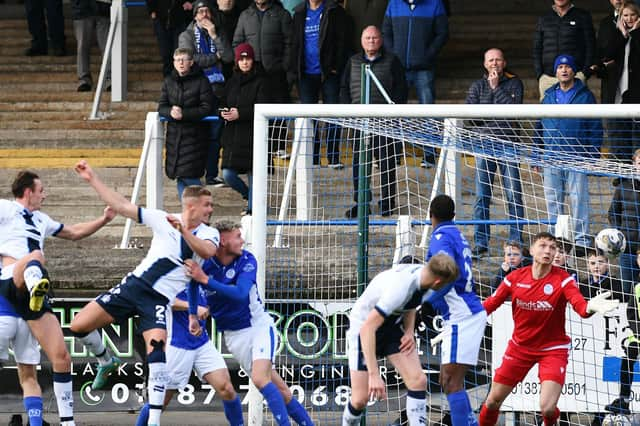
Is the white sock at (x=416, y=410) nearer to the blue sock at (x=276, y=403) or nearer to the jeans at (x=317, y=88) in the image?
the blue sock at (x=276, y=403)

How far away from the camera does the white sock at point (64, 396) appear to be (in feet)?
38.5

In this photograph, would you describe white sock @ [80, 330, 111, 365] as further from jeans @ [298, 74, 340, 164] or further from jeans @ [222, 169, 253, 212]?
jeans @ [298, 74, 340, 164]

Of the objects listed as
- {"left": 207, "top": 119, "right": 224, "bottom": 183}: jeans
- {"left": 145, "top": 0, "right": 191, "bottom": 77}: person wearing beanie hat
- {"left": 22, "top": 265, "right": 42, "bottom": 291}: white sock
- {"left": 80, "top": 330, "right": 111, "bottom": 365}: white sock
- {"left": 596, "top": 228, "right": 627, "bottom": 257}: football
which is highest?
{"left": 145, "top": 0, "right": 191, "bottom": 77}: person wearing beanie hat

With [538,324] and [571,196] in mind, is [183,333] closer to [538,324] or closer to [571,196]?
[538,324]

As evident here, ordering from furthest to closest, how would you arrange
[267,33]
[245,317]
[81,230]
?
[267,33] < [81,230] < [245,317]

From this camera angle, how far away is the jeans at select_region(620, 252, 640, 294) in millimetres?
12922

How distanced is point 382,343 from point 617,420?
9.24 ft

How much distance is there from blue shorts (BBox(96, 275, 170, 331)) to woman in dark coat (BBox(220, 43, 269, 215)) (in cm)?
327

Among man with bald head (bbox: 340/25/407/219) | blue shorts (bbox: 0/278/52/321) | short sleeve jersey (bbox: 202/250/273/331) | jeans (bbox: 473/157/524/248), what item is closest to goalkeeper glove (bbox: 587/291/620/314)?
jeans (bbox: 473/157/524/248)

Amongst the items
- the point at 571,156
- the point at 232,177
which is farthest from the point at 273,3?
the point at 571,156

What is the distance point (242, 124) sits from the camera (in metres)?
14.6

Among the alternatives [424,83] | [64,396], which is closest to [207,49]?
[424,83]

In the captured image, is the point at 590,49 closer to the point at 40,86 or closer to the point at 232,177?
the point at 232,177

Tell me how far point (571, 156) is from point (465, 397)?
2.64 meters
